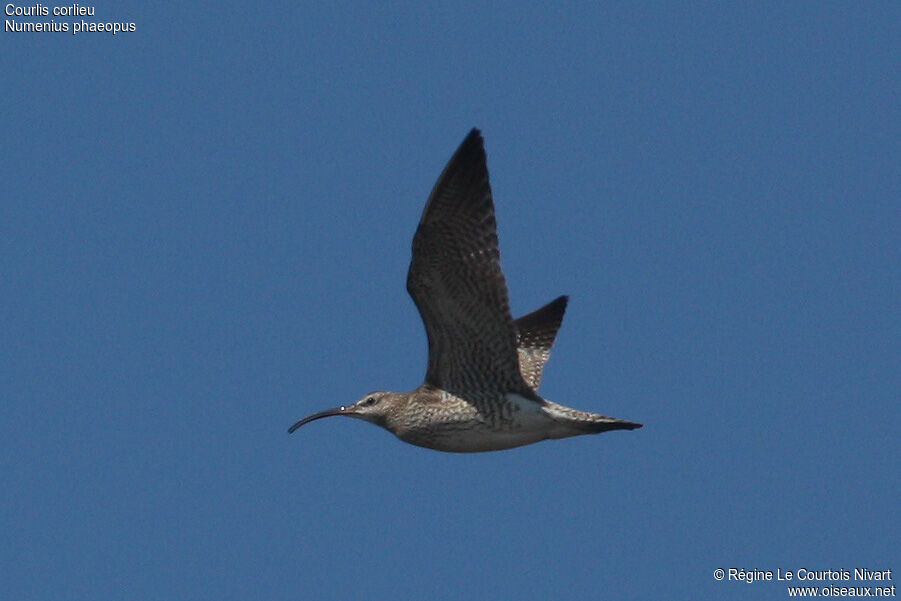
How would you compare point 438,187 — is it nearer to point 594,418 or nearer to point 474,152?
point 474,152

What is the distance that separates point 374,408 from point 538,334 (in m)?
2.63

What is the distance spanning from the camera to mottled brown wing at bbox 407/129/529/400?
1538 centimetres

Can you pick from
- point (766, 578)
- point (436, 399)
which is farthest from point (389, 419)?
point (766, 578)

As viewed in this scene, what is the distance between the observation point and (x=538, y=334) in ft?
60.8

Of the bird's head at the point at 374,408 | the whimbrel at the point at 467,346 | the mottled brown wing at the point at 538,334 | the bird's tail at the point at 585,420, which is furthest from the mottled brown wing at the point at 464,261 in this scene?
the mottled brown wing at the point at 538,334

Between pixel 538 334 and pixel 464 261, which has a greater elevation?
pixel 464 261

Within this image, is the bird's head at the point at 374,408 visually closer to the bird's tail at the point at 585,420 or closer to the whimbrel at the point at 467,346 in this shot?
the whimbrel at the point at 467,346

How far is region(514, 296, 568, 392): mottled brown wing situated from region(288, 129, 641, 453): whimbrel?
2185 millimetres

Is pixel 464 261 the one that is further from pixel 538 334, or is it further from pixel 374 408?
pixel 538 334

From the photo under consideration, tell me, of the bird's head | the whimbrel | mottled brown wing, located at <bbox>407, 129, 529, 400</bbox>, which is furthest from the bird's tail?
the bird's head

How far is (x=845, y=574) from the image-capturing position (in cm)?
1633

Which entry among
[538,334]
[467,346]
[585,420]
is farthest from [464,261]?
[538,334]

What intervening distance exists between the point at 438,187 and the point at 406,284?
1.04 m

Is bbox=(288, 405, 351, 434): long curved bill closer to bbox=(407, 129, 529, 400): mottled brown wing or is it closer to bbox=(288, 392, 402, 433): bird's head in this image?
bbox=(288, 392, 402, 433): bird's head
